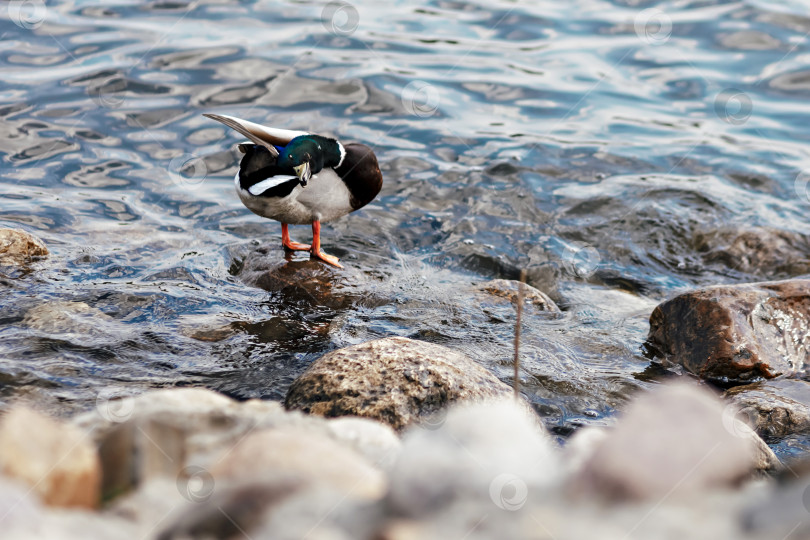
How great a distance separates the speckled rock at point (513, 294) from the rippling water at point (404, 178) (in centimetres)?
13

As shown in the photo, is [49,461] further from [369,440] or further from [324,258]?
[324,258]

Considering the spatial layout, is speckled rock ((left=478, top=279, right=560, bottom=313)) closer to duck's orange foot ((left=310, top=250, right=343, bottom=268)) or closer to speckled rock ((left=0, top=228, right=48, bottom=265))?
duck's orange foot ((left=310, top=250, right=343, bottom=268))

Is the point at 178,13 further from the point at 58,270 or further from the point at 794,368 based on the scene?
the point at 794,368

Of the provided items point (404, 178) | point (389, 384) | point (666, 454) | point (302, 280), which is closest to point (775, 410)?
point (389, 384)

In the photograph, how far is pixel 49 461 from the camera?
6.40ft

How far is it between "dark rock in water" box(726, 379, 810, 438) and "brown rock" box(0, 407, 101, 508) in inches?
138

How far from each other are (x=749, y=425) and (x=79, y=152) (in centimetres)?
670

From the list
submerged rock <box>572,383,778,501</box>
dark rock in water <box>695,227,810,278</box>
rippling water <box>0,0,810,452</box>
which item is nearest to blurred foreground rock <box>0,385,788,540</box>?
submerged rock <box>572,383,778,501</box>

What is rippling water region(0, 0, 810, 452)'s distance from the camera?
475cm

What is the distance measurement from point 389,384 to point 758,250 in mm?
4964

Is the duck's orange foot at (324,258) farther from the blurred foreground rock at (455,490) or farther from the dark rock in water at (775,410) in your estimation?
the blurred foreground rock at (455,490)

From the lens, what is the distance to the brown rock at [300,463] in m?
2.03

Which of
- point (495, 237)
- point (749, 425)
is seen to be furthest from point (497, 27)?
point (749, 425)

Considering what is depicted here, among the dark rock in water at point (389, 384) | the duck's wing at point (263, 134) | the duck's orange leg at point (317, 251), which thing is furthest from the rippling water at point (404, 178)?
the duck's wing at point (263, 134)
